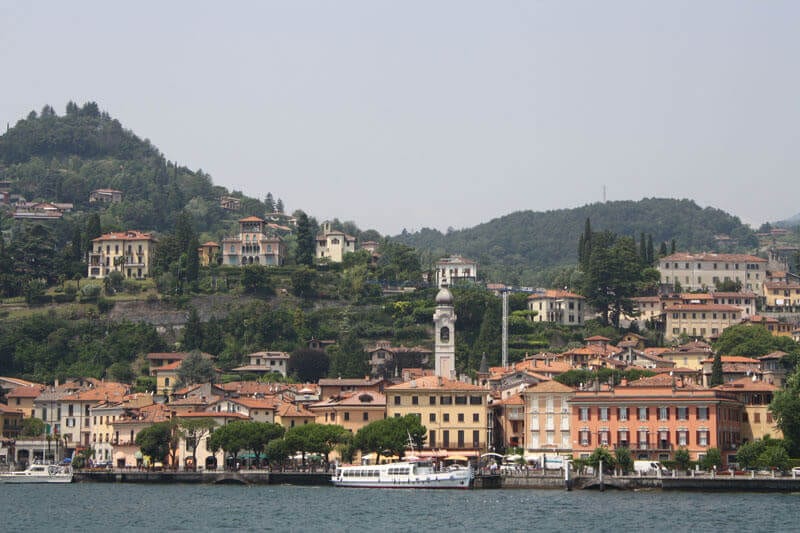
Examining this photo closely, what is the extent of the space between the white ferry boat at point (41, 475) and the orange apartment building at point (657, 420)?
32.9 metres

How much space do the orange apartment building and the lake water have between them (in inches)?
326

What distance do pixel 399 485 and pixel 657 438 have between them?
49.9 ft

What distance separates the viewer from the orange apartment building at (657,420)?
94.8 m

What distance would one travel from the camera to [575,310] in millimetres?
158625

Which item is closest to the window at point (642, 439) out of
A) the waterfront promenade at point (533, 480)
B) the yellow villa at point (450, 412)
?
the waterfront promenade at point (533, 480)

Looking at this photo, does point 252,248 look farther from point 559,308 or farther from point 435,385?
point 435,385

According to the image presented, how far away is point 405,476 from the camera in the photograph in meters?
93.9

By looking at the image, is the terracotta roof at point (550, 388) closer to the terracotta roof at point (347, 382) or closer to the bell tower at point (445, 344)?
the bell tower at point (445, 344)

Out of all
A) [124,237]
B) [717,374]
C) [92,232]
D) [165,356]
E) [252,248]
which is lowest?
[717,374]

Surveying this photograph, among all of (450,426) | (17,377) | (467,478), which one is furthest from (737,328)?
(17,377)

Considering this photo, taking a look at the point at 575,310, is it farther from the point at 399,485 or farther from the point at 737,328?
the point at 399,485

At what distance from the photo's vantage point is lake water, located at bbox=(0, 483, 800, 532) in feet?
235

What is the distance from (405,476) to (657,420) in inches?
592

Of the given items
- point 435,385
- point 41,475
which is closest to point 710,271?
point 435,385
